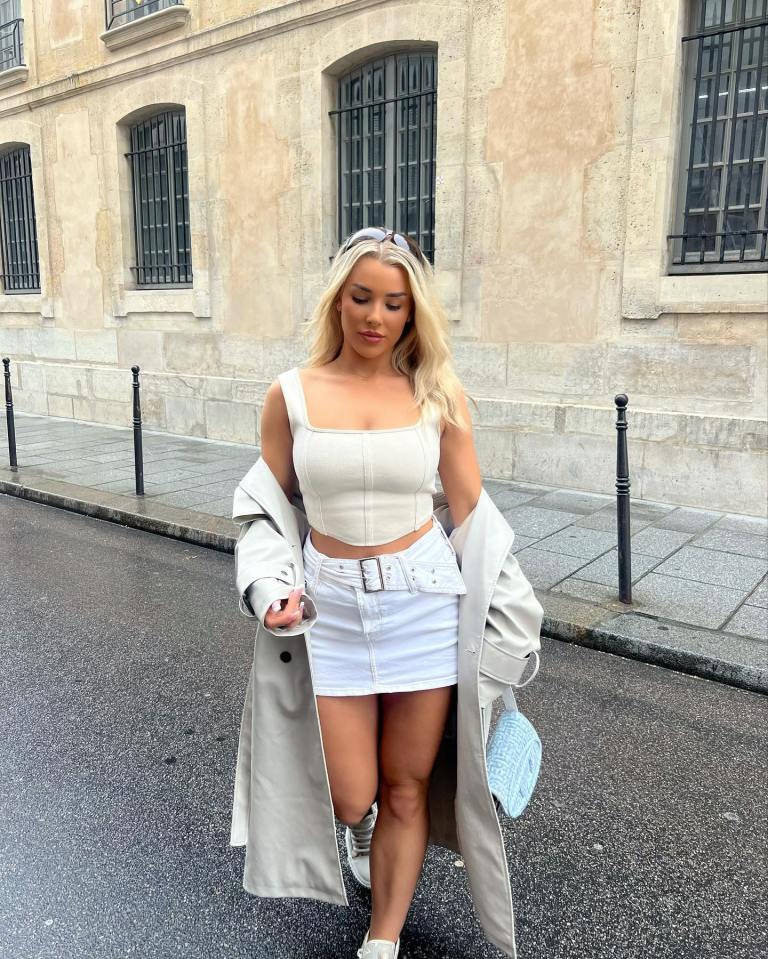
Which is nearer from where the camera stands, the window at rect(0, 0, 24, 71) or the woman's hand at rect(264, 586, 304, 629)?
the woman's hand at rect(264, 586, 304, 629)

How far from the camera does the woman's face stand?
78.4 inches

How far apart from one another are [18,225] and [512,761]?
14789mm

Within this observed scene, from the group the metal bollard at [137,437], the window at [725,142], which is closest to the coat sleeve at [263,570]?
the metal bollard at [137,437]

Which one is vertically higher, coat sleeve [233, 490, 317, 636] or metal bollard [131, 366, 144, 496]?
coat sleeve [233, 490, 317, 636]

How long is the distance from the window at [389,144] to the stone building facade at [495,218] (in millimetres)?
141

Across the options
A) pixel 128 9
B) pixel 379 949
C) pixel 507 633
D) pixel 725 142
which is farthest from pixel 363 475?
pixel 128 9

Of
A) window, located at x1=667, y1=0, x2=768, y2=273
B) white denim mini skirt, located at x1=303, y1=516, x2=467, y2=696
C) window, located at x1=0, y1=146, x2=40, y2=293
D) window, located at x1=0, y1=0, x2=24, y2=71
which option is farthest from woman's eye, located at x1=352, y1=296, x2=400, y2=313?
window, located at x1=0, y1=0, x2=24, y2=71

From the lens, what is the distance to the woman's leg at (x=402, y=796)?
2.02 meters

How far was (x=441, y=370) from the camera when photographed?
2137 mm

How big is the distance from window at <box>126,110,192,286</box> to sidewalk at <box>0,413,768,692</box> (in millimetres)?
2933

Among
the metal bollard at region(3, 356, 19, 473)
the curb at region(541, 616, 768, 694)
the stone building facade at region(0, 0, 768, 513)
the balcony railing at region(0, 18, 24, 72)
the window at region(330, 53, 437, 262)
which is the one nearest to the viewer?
the curb at region(541, 616, 768, 694)

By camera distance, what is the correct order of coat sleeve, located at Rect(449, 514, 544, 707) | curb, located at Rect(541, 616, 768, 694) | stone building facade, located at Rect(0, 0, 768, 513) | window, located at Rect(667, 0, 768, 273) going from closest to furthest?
coat sleeve, located at Rect(449, 514, 544, 707) < curb, located at Rect(541, 616, 768, 694) < window, located at Rect(667, 0, 768, 273) < stone building facade, located at Rect(0, 0, 768, 513)

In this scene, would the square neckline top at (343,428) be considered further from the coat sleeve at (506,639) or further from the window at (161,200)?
the window at (161,200)

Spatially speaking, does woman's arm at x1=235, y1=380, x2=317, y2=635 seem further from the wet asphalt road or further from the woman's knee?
the wet asphalt road
